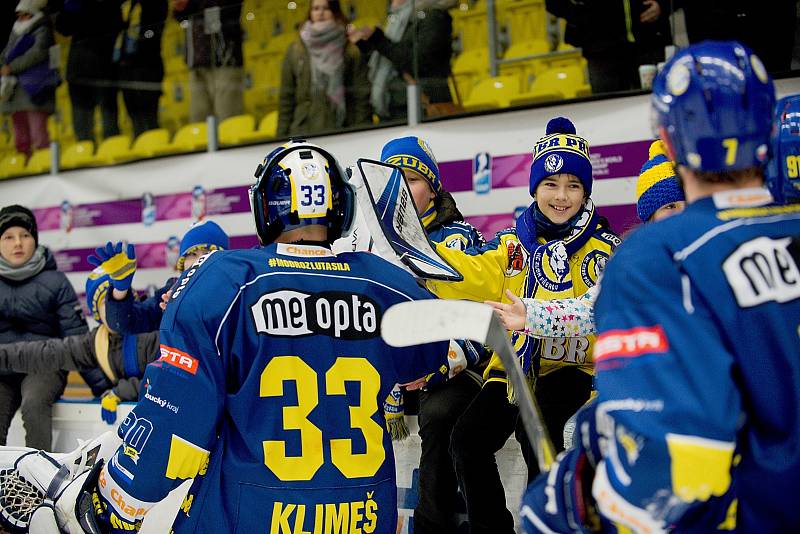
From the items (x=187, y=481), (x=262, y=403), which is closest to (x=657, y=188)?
(x=262, y=403)

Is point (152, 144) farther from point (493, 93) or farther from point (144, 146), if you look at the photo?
point (493, 93)

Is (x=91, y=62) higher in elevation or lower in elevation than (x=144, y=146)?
higher

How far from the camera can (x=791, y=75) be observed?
428 centimetres

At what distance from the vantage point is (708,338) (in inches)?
50.1

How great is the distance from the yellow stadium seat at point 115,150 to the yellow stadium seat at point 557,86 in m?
3.12

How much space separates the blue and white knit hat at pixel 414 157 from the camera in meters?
3.61

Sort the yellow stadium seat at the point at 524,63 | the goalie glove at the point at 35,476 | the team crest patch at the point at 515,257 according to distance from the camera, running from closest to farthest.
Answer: the goalie glove at the point at 35,476 → the team crest patch at the point at 515,257 → the yellow stadium seat at the point at 524,63

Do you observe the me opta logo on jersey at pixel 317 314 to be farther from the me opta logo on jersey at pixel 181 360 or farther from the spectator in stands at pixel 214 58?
the spectator in stands at pixel 214 58

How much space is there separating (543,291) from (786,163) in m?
1.15

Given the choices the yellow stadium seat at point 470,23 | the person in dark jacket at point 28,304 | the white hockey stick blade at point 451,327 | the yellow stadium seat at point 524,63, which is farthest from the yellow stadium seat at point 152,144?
the white hockey stick blade at point 451,327

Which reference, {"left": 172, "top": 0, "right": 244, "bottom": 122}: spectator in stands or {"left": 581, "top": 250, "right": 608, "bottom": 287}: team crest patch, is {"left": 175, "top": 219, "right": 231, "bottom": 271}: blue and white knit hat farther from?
{"left": 581, "top": 250, "right": 608, "bottom": 287}: team crest patch

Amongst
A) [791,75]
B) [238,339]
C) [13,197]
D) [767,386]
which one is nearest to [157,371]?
[238,339]

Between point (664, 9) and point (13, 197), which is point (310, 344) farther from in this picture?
point (13, 197)

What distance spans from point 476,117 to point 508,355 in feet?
12.8
